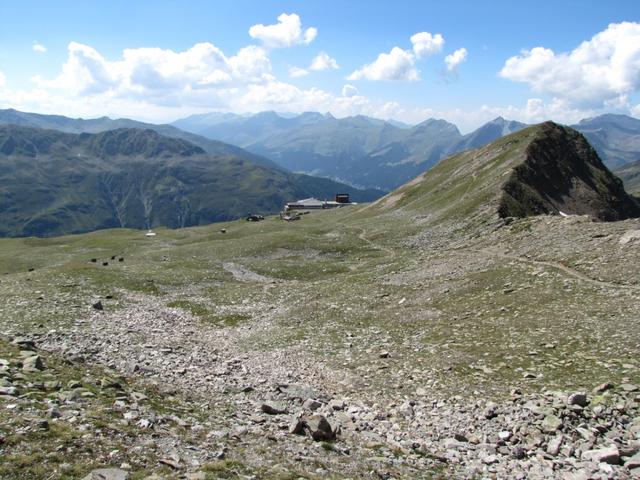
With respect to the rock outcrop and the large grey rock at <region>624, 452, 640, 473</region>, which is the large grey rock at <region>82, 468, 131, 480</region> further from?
the rock outcrop

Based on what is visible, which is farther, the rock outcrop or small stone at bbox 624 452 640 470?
the rock outcrop

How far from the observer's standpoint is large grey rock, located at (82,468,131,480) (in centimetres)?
1195

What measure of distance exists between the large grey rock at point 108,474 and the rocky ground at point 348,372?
6cm

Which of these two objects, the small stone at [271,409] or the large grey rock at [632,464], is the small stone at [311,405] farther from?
the large grey rock at [632,464]

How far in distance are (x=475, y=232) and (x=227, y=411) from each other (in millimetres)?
55700

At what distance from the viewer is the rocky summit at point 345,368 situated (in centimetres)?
1519

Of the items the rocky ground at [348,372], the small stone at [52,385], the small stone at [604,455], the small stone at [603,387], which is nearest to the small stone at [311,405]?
the rocky ground at [348,372]

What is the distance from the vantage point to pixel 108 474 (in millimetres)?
12203

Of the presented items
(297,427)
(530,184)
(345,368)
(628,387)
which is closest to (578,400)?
(628,387)

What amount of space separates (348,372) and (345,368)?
0.69 m

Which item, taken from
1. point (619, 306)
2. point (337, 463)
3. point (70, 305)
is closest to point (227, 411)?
point (337, 463)

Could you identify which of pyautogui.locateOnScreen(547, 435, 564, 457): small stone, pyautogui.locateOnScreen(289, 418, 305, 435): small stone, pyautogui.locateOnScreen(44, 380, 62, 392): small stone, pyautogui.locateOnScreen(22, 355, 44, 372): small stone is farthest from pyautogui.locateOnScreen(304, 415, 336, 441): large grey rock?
pyautogui.locateOnScreen(22, 355, 44, 372): small stone

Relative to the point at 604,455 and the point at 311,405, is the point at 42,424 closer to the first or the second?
the point at 311,405

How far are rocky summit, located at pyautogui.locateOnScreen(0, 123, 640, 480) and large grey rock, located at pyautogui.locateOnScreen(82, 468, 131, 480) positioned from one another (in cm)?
5
